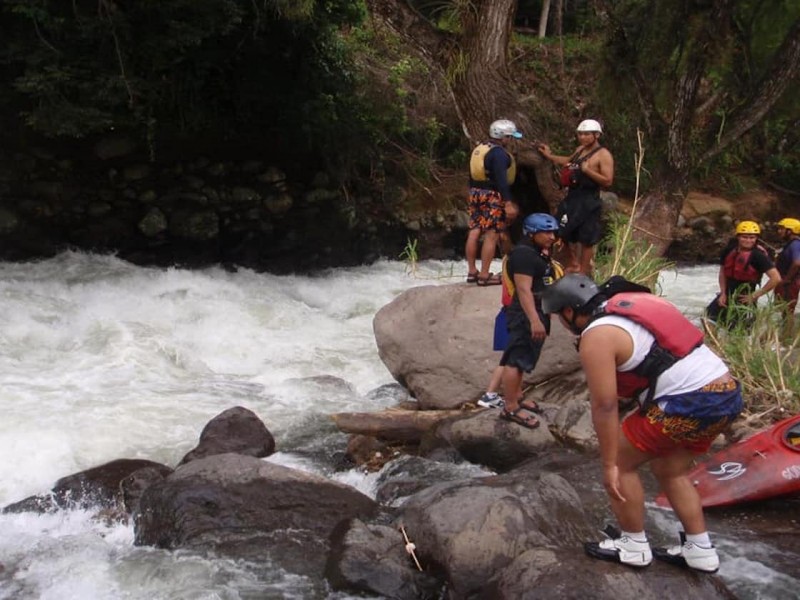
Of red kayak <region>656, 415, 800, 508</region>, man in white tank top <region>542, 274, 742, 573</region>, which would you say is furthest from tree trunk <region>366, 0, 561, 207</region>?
man in white tank top <region>542, 274, 742, 573</region>

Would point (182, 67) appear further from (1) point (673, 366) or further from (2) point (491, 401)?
(1) point (673, 366)

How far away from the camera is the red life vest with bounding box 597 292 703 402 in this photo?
330 centimetres

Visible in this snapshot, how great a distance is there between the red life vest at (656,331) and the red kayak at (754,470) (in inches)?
68.5

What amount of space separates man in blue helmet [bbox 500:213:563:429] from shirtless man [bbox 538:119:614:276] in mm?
1639

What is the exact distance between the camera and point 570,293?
3.46 metres

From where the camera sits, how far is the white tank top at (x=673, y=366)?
329 cm

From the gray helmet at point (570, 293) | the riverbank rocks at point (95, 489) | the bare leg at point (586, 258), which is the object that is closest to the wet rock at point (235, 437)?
the riverbank rocks at point (95, 489)

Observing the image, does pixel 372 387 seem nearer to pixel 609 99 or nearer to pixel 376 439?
pixel 376 439

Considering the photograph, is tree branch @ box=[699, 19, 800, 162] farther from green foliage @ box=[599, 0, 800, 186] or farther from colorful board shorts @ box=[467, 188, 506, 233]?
colorful board shorts @ box=[467, 188, 506, 233]

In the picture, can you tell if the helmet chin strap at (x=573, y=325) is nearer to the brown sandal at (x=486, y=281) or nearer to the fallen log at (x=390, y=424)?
the fallen log at (x=390, y=424)

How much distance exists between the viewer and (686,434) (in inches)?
134

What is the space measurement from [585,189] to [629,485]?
405cm

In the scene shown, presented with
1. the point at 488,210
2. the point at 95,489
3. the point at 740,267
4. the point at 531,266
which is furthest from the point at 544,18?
the point at 95,489

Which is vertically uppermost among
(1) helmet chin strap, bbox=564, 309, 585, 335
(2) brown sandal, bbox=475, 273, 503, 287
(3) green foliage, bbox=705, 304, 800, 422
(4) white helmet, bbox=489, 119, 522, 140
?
(4) white helmet, bbox=489, 119, 522, 140
